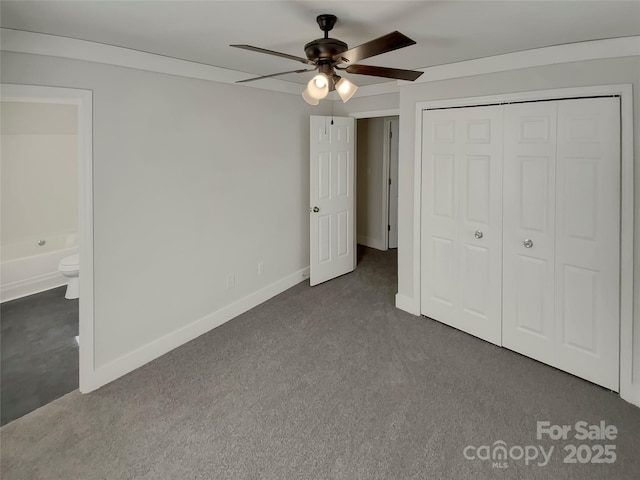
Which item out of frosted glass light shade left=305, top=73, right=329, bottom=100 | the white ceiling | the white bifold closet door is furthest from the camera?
the white bifold closet door

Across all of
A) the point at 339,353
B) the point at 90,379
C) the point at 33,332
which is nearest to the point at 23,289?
the point at 33,332

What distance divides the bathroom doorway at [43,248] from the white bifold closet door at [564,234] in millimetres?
3079

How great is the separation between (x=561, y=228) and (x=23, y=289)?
5.63m

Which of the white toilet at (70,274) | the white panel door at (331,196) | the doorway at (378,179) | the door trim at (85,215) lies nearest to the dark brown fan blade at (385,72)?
the door trim at (85,215)

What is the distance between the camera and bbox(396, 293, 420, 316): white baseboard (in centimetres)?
361

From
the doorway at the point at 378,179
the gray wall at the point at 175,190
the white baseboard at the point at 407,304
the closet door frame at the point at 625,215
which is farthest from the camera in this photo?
the doorway at the point at 378,179

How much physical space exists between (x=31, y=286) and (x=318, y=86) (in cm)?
454

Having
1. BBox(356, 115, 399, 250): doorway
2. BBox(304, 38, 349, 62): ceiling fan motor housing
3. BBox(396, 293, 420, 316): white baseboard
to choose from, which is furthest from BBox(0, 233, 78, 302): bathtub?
BBox(304, 38, 349, 62): ceiling fan motor housing

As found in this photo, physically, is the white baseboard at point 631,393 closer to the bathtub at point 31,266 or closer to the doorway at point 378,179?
the doorway at point 378,179

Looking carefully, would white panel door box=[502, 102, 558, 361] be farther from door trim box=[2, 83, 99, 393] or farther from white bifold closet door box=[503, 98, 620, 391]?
door trim box=[2, 83, 99, 393]

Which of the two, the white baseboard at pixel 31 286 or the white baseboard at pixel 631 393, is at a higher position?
the white baseboard at pixel 31 286

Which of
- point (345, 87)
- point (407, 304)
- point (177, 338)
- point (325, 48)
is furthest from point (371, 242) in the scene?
point (325, 48)

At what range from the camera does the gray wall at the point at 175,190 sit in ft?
8.15

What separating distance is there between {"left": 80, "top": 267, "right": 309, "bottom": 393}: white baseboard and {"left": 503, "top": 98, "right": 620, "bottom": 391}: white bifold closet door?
2.35m
